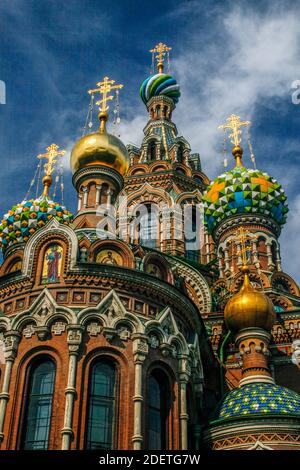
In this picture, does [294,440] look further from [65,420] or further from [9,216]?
[9,216]

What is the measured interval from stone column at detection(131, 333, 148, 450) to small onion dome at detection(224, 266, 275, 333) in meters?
3.19

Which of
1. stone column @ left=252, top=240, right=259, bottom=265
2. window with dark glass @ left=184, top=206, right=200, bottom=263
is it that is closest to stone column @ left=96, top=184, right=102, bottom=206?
stone column @ left=252, top=240, right=259, bottom=265

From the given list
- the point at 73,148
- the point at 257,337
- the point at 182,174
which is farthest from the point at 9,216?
the point at 257,337

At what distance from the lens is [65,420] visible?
10.3 metres

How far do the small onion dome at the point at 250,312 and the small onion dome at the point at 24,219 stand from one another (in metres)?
7.51

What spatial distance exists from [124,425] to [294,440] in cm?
299

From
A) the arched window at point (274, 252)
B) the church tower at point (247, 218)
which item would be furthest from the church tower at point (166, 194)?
the arched window at point (274, 252)

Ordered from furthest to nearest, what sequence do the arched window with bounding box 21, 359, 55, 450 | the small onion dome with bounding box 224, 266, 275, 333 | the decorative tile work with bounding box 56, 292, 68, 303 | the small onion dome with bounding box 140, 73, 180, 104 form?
the small onion dome with bounding box 140, 73, 180, 104 < the small onion dome with bounding box 224, 266, 275, 333 < the decorative tile work with bounding box 56, 292, 68, 303 < the arched window with bounding box 21, 359, 55, 450

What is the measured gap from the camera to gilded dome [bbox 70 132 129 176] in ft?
53.4

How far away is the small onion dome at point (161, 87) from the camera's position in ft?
89.9

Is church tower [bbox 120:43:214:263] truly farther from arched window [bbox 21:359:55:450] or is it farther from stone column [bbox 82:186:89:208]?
arched window [bbox 21:359:55:450]

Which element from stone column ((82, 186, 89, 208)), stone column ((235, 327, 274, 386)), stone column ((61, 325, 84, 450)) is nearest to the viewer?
stone column ((61, 325, 84, 450))

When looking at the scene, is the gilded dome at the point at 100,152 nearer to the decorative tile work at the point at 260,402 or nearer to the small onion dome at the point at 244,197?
the small onion dome at the point at 244,197

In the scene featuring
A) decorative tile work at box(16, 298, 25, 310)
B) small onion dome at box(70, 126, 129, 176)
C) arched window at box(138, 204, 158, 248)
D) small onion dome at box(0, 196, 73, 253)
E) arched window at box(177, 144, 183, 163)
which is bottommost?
decorative tile work at box(16, 298, 25, 310)
